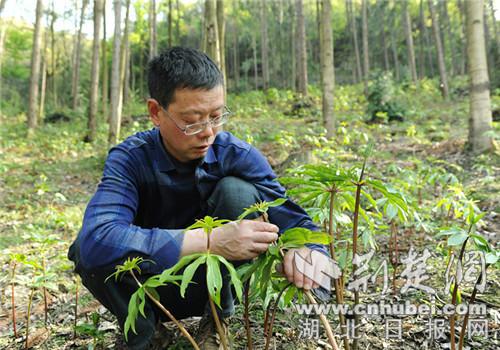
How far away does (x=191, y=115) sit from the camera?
1748 mm

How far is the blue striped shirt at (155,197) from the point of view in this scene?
4.76 ft

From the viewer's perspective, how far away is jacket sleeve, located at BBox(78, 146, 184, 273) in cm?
143

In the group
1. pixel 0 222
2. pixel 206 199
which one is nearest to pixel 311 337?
pixel 206 199

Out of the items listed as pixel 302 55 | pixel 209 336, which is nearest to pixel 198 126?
pixel 209 336

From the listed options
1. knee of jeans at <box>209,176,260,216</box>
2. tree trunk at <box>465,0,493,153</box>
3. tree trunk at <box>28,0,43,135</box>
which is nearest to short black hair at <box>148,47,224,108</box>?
knee of jeans at <box>209,176,260,216</box>

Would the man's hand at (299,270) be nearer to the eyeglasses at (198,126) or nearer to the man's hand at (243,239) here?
the man's hand at (243,239)

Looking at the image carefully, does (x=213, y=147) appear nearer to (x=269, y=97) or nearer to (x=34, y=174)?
(x=34, y=174)

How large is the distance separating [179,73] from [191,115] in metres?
0.21

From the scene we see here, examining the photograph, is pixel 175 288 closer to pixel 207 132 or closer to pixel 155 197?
pixel 155 197

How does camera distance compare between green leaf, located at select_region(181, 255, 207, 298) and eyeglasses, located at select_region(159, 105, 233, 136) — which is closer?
green leaf, located at select_region(181, 255, 207, 298)

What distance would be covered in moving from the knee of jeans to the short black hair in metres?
0.45

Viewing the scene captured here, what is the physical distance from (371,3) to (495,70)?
60.3 ft

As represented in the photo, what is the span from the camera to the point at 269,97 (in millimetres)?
19031

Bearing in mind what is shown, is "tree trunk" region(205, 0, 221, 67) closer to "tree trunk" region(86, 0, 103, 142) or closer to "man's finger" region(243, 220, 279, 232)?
"man's finger" region(243, 220, 279, 232)
